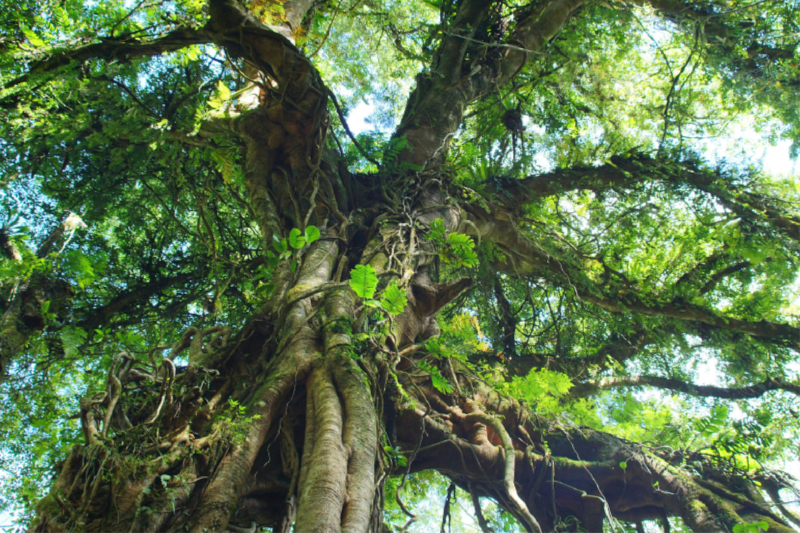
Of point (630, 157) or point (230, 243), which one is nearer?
point (230, 243)

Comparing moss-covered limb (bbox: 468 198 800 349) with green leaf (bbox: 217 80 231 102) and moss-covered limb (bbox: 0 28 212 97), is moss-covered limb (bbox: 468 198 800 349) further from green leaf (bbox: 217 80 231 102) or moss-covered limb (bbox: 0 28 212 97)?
moss-covered limb (bbox: 0 28 212 97)

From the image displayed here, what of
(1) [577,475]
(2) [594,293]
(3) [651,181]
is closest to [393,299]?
(1) [577,475]

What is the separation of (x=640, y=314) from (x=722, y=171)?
1.77m

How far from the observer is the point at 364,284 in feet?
6.75

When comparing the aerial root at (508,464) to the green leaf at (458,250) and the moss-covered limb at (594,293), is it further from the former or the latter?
the moss-covered limb at (594,293)

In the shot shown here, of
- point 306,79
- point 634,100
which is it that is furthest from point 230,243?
point 634,100

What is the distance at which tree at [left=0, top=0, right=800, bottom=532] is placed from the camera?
1.89 m

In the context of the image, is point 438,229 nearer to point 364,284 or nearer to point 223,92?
point 364,284

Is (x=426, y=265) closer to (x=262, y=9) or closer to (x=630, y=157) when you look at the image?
(x=262, y=9)

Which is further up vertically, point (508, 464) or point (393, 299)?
point (393, 299)

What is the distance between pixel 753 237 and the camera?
4.62 metres

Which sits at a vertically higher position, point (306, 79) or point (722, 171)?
point (722, 171)

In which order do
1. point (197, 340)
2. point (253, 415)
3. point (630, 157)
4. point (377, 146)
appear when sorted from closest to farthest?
point (253, 415) → point (197, 340) → point (377, 146) → point (630, 157)

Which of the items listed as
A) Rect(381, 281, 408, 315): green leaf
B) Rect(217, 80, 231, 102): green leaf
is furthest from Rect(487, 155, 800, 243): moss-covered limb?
Rect(381, 281, 408, 315): green leaf
